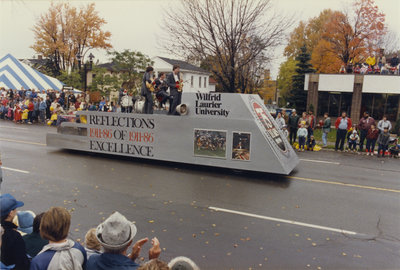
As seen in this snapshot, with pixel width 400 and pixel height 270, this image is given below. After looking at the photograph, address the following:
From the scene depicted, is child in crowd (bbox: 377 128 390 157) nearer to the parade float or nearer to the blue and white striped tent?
the parade float

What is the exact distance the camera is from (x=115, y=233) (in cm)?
302

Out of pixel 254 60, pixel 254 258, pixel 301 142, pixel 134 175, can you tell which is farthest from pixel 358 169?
pixel 254 60

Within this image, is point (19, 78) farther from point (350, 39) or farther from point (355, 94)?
point (350, 39)

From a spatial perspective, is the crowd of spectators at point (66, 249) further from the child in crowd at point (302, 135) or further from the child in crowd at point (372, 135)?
the child in crowd at point (372, 135)

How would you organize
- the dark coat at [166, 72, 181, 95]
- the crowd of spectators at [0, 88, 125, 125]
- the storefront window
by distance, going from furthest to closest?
the storefront window
the crowd of spectators at [0, 88, 125, 125]
the dark coat at [166, 72, 181, 95]

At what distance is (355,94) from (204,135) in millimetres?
21915

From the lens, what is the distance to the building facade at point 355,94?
27.2 meters

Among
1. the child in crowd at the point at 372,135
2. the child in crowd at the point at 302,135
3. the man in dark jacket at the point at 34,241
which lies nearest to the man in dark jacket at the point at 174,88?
the child in crowd at the point at 302,135

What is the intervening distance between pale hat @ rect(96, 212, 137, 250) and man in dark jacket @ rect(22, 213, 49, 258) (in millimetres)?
915

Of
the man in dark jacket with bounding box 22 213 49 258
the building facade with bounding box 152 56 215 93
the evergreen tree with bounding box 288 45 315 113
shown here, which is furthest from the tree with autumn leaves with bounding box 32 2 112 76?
the man in dark jacket with bounding box 22 213 49 258

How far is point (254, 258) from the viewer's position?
5285 millimetres

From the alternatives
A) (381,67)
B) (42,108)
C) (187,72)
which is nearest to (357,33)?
(381,67)

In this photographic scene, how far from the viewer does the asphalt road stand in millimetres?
5508

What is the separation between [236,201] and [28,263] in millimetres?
5344
